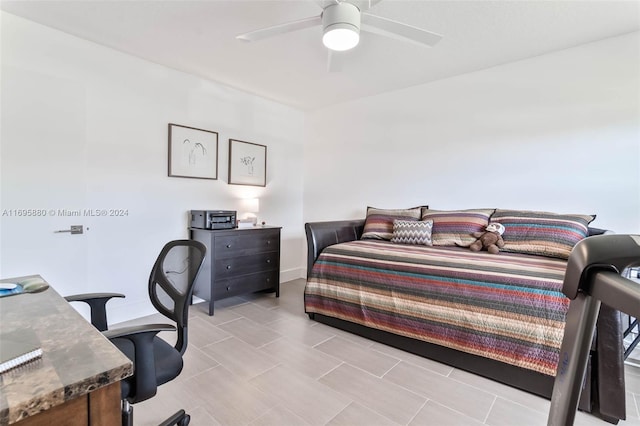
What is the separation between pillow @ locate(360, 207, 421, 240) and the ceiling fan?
1.78 metres

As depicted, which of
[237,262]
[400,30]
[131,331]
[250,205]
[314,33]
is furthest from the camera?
[250,205]

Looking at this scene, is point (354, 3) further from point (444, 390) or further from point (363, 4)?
point (444, 390)

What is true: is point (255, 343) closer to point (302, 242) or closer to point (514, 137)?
point (302, 242)

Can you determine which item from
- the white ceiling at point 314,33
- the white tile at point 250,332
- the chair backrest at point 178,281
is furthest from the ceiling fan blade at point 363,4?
the white tile at point 250,332

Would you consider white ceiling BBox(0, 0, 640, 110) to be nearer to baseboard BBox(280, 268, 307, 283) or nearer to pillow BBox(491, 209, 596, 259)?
pillow BBox(491, 209, 596, 259)

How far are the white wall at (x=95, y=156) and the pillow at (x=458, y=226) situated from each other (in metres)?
2.38

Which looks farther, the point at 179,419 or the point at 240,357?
the point at 240,357

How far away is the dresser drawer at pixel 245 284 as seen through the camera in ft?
10.3

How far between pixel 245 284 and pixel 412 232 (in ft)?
6.05

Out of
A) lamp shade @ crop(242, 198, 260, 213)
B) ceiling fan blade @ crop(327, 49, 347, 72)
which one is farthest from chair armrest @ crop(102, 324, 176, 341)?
lamp shade @ crop(242, 198, 260, 213)

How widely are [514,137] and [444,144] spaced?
0.65 m

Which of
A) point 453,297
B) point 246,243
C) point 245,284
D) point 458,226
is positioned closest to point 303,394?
point 453,297

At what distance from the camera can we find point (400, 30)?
1.87 m

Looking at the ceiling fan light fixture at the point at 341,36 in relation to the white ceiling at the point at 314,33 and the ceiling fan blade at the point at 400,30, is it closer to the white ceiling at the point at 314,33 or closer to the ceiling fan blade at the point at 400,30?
the ceiling fan blade at the point at 400,30
